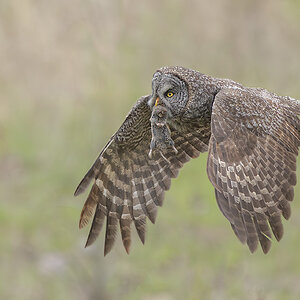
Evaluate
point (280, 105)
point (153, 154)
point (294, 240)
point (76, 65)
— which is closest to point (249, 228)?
point (280, 105)

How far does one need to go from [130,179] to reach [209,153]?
1601mm

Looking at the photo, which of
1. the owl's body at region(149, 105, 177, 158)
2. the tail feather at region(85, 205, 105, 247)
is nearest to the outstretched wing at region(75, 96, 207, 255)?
the tail feather at region(85, 205, 105, 247)

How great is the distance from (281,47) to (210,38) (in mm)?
1081

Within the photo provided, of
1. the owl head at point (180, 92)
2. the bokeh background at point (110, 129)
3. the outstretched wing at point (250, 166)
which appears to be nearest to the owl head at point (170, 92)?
the owl head at point (180, 92)

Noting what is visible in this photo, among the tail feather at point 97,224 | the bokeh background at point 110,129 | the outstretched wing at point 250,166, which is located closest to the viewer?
the outstretched wing at point 250,166

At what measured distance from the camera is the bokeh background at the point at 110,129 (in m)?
11.3

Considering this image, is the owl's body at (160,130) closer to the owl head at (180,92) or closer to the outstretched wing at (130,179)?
the owl head at (180,92)

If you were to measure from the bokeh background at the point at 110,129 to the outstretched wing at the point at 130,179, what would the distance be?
9.26ft

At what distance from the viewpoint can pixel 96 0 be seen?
1143cm

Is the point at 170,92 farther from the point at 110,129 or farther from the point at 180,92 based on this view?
the point at 110,129

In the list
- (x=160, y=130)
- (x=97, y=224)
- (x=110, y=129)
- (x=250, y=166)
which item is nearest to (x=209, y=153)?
(x=250, y=166)

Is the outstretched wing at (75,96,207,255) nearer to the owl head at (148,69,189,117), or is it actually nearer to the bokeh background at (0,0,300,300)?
the owl head at (148,69,189,117)

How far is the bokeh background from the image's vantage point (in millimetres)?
11312

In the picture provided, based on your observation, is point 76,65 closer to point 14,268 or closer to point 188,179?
point 188,179
